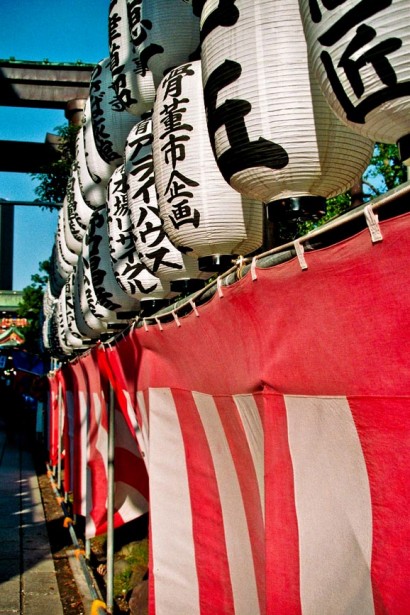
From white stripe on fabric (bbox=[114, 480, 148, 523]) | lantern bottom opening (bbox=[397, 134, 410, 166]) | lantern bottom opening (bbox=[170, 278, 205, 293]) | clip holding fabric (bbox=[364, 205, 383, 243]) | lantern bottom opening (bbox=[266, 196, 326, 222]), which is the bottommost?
white stripe on fabric (bbox=[114, 480, 148, 523])

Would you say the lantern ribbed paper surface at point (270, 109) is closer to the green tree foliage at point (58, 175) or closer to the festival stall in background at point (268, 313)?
the festival stall in background at point (268, 313)

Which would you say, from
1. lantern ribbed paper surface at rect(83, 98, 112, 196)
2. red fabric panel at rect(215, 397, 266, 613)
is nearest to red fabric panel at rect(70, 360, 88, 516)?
lantern ribbed paper surface at rect(83, 98, 112, 196)

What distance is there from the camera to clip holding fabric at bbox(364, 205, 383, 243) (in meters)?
1.57

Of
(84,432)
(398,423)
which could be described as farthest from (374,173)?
(398,423)

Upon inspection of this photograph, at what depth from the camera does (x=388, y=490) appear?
5.47ft

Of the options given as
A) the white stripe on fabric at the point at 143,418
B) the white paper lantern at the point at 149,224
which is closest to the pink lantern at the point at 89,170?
the white paper lantern at the point at 149,224

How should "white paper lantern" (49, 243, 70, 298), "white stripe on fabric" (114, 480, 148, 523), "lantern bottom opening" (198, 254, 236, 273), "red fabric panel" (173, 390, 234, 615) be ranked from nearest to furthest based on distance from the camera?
1. "red fabric panel" (173, 390, 234, 615)
2. "lantern bottom opening" (198, 254, 236, 273)
3. "white stripe on fabric" (114, 480, 148, 523)
4. "white paper lantern" (49, 243, 70, 298)

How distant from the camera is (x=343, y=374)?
1797 mm

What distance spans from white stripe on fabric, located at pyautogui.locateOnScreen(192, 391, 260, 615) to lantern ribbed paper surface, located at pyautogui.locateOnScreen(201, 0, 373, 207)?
107cm

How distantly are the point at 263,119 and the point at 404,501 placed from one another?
1583 millimetres

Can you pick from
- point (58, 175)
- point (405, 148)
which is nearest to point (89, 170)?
point (405, 148)

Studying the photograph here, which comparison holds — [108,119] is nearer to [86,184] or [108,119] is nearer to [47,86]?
[86,184]

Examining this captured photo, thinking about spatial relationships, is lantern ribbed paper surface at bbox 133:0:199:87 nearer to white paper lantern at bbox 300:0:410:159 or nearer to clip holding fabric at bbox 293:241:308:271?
white paper lantern at bbox 300:0:410:159

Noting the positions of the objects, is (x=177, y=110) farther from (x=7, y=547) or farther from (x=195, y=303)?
(x=7, y=547)
